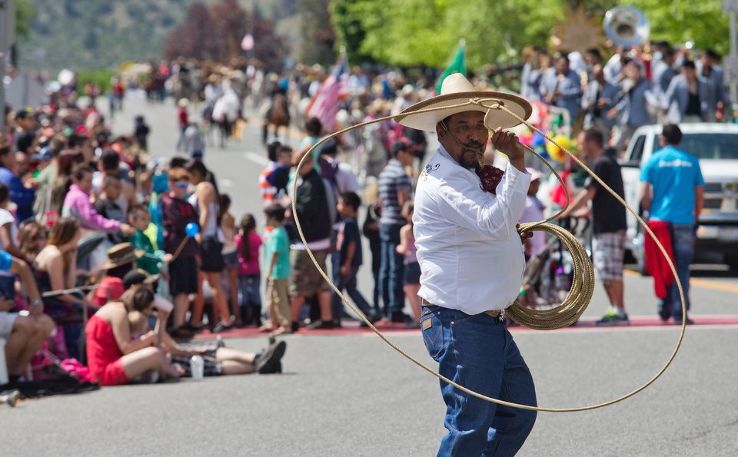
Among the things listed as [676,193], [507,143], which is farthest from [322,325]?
[507,143]

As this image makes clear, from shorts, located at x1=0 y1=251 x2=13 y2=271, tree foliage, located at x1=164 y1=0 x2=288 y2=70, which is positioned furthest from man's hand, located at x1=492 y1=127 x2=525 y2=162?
tree foliage, located at x1=164 y1=0 x2=288 y2=70

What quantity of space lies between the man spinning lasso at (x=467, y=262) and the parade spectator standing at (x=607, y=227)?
8.07 meters

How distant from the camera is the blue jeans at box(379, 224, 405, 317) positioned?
1587 cm

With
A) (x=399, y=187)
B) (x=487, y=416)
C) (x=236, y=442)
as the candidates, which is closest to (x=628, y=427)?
(x=236, y=442)

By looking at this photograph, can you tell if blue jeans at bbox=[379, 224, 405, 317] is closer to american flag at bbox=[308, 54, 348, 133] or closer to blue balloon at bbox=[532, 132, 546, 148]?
blue balloon at bbox=[532, 132, 546, 148]

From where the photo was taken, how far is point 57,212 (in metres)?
16.0

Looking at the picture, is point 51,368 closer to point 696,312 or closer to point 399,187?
point 399,187

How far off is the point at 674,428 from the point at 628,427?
11.2 inches

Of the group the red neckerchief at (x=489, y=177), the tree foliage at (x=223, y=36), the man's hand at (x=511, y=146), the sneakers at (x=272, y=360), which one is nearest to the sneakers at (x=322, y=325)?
the sneakers at (x=272, y=360)

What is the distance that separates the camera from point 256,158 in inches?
1734

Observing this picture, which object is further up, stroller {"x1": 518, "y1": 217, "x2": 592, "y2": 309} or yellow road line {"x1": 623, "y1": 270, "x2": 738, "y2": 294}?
stroller {"x1": 518, "y1": 217, "x2": 592, "y2": 309}

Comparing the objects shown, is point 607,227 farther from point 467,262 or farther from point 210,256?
point 467,262

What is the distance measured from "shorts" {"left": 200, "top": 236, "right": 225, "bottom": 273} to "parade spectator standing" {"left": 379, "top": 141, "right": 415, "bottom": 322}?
1.66 m

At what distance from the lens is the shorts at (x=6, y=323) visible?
1180cm
